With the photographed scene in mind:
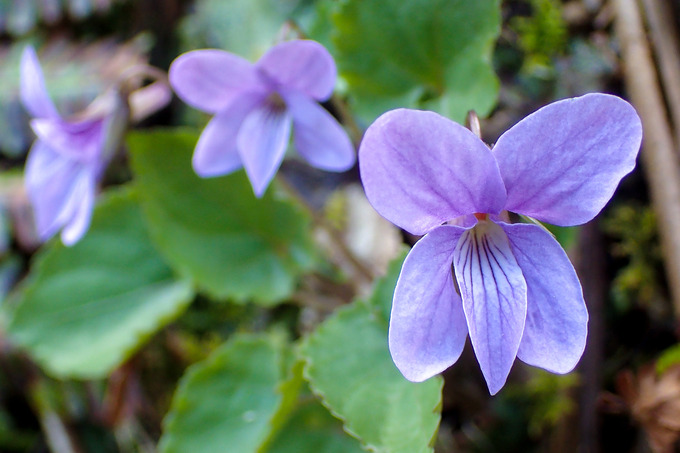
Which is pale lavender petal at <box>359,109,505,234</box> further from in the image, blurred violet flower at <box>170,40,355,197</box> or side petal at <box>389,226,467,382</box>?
blurred violet flower at <box>170,40,355,197</box>

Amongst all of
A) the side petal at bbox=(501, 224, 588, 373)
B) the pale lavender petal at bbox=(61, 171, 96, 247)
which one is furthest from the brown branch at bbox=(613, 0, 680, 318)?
the pale lavender petal at bbox=(61, 171, 96, 247)

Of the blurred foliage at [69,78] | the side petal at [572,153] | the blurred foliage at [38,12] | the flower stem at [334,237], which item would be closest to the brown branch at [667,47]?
the side petal at [572,153]

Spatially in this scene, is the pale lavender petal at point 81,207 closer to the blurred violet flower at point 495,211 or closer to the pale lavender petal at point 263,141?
the pale lavender petal at point 263,141

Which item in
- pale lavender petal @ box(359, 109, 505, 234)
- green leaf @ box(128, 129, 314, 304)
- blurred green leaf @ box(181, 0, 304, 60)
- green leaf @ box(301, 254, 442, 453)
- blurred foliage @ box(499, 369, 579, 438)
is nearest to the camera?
pale lavender petal @ box(359, 109, 505, 234)

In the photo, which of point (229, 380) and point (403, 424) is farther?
point (229, 380)

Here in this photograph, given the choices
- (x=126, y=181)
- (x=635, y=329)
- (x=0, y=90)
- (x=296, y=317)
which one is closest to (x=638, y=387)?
(x=635, y=329)

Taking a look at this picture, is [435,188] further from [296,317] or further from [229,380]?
[296,317]
